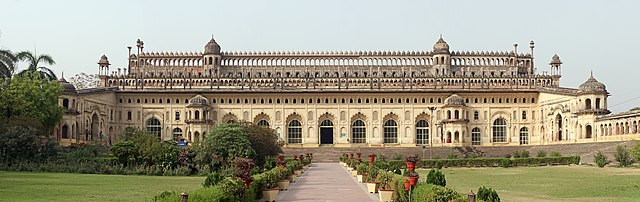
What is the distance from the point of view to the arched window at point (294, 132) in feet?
208

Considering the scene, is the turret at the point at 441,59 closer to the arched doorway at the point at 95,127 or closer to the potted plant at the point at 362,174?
the arched doorway at the point at 95,127

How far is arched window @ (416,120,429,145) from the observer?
62906 mm

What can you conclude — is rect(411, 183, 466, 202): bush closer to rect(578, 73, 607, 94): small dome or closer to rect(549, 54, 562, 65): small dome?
rect(578, 73, 607, 94): small dome

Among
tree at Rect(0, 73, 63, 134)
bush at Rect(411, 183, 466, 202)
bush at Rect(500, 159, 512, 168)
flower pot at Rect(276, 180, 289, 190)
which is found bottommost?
bush at Rect(500, 159, 512, 168)

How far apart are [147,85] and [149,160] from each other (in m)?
35.2

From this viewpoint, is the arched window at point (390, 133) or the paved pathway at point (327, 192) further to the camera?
the arched window at point (390, 133)

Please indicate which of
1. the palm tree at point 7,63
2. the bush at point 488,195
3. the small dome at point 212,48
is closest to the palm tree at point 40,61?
the palm tree at point 7,63

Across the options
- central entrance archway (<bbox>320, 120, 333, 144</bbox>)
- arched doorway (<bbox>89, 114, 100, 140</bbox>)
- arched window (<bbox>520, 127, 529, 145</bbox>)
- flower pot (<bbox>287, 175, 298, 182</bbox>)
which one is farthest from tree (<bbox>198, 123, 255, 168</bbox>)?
arched window (<bbox>520, 127, 529, 145</bbox>)

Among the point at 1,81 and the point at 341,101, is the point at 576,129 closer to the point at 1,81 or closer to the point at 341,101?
the point at 341,101

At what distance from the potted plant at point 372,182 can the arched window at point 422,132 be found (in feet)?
133

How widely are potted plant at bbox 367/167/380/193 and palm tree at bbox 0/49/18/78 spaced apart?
88.2 ft

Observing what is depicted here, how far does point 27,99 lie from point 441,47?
122 ft

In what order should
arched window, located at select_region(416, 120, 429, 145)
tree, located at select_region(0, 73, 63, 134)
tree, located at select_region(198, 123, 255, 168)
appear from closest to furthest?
tree, located at select_region(198, 123, 255, 168) → tree, located at select_region(0, 73, 63, 134) → arched window, located at select_region(416, 120, 429, 145)

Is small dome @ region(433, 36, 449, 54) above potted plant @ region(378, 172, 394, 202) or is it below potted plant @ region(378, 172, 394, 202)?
above
